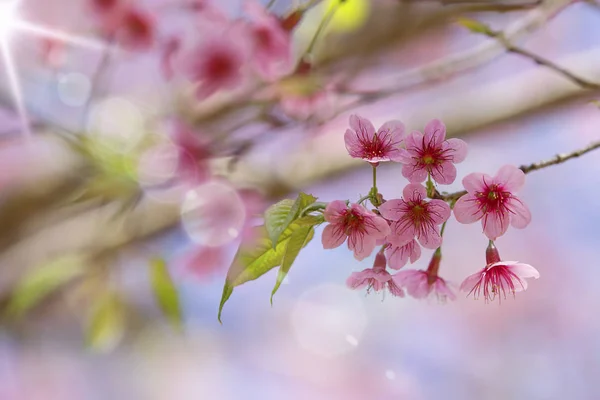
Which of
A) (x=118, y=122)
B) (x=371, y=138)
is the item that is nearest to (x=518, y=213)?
(x=371, y=138)

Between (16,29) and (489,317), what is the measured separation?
193 centimetres

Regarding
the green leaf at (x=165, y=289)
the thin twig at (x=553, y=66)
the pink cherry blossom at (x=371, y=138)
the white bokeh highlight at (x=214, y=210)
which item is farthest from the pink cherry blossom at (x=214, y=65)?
the pink cherry blossom at (x=371, y=138)

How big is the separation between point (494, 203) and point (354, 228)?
0.34ft

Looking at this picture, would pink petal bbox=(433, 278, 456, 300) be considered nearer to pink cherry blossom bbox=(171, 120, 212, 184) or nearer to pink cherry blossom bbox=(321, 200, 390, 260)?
pink cherry blossom bbox=(321, 200, 390, 260)

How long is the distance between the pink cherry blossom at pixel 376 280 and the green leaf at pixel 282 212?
99mm

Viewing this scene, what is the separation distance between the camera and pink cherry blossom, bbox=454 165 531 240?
406 millimetres

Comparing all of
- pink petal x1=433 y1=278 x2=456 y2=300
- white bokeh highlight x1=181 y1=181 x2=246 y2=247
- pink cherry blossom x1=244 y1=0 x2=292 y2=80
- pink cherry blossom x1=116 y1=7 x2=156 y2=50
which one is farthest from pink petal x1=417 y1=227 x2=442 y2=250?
pink cherry blossom x1=116 y1=7 x2=156 y2=50

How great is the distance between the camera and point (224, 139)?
1027 millimetres

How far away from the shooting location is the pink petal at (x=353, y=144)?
16.4 inches

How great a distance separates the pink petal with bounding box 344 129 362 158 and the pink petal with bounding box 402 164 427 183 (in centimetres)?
4

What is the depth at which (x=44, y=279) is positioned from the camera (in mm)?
845

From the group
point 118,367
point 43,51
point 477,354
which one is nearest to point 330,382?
point 477,354

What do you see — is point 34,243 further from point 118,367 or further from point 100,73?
point 118,367

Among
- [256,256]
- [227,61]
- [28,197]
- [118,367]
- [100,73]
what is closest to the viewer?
[256,256]
